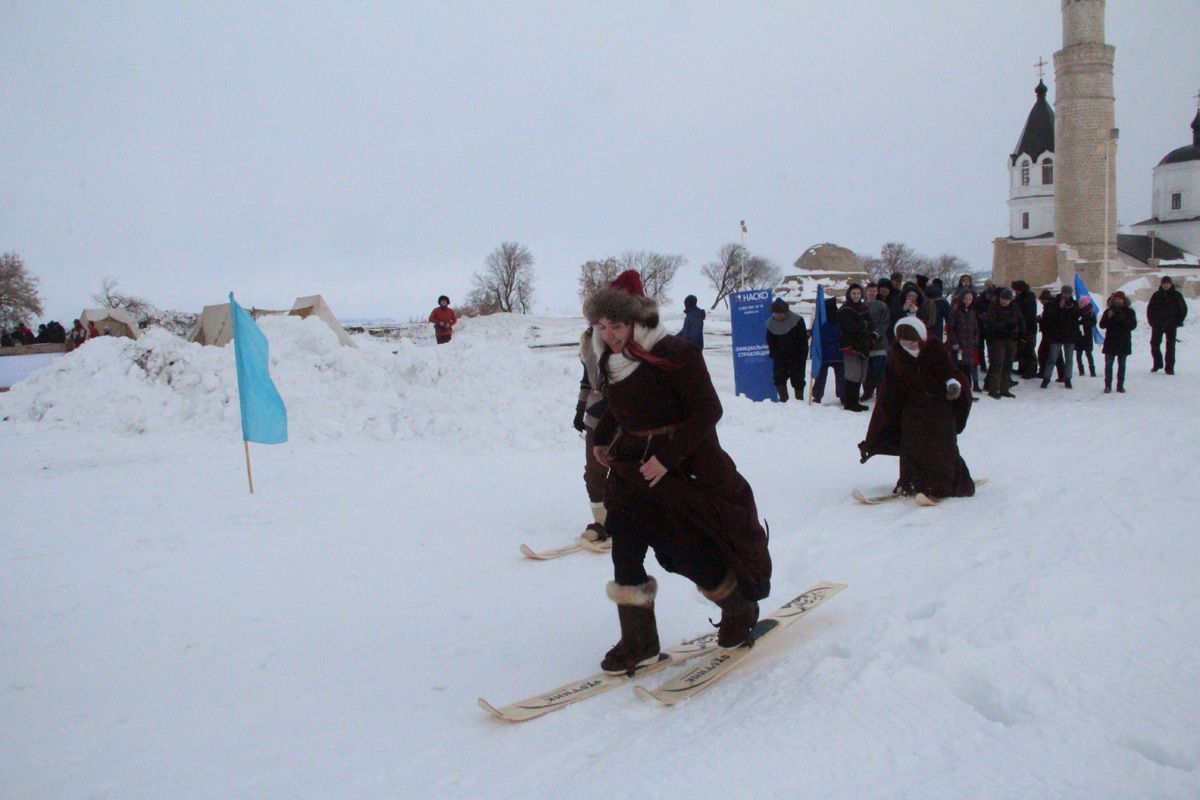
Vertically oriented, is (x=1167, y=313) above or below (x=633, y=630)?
above

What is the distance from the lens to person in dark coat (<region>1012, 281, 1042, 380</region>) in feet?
45.6

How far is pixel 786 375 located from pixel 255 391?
8.81 meters

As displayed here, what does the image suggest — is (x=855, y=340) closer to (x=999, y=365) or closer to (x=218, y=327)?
(x=999, y=365)

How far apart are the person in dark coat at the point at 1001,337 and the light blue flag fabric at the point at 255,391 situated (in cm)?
1140

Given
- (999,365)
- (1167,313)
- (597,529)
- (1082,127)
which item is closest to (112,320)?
(597,529)

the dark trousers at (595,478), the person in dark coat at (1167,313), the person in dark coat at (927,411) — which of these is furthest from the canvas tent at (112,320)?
the person in dark coat at (1167,313)

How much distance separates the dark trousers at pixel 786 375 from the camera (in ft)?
43.7

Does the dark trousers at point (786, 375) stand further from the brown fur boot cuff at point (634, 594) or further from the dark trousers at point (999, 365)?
the brown fur boot cuff at point (634, 594)

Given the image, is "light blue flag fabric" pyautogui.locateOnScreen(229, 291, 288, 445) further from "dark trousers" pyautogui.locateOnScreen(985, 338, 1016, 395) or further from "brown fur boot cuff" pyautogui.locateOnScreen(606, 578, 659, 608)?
"dark trousers" pyautogui.locateOnScreen(985, 338, 1016, 395)

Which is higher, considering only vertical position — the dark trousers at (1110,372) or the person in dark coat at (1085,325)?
the person in dark coat at (1085,325)

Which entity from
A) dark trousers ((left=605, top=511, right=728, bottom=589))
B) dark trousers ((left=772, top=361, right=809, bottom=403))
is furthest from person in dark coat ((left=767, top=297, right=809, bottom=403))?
dark trousers ((left=605, top=511, right=728, bottom=589))

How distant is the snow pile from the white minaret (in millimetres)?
65570

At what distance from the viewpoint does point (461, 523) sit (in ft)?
23.1

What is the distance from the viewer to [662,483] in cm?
363
